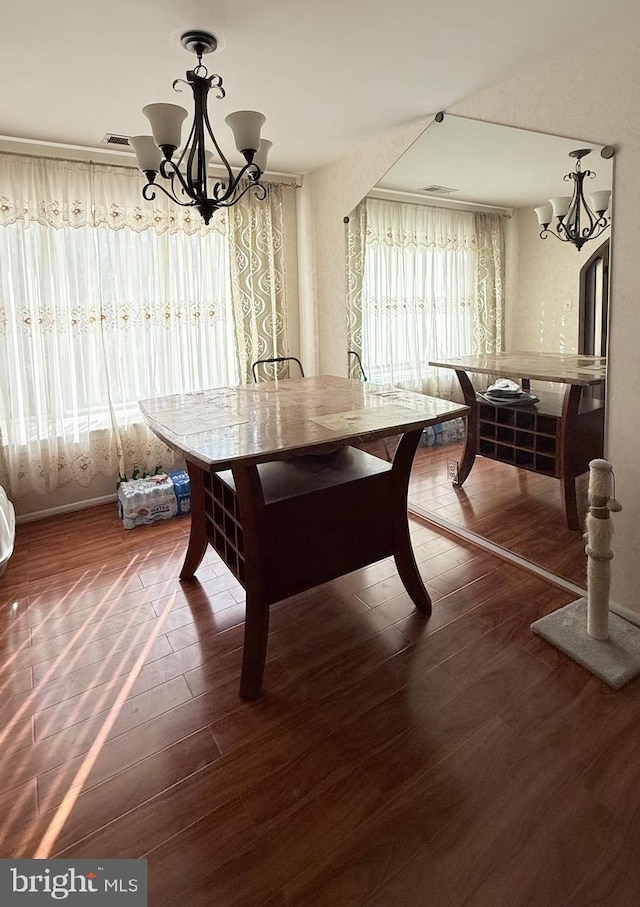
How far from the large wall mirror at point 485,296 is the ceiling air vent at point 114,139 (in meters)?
1.43

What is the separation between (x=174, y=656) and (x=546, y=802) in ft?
4.42

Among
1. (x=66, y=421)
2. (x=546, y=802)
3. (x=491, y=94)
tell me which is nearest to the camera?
(x=546, y=802)

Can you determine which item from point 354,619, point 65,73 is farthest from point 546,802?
point 65,73

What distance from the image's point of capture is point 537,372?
2.45m

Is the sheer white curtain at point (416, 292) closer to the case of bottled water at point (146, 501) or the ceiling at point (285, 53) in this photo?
the ceiling at point (285, 53)

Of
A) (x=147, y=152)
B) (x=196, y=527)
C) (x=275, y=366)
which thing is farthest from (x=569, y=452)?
(x=275, y=366)

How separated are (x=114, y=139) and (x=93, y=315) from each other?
1.01 metres

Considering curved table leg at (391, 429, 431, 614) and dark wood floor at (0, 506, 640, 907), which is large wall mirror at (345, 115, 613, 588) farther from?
curved table leg at (391, 429, 431, 614)

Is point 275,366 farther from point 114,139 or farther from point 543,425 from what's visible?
point 543,425

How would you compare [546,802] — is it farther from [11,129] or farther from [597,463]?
[11,129]

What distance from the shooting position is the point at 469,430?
2.96m

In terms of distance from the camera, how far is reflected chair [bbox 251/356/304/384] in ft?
12.6

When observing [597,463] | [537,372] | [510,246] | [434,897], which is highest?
[510,246]

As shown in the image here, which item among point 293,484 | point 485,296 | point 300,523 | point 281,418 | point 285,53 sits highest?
point 285,53
